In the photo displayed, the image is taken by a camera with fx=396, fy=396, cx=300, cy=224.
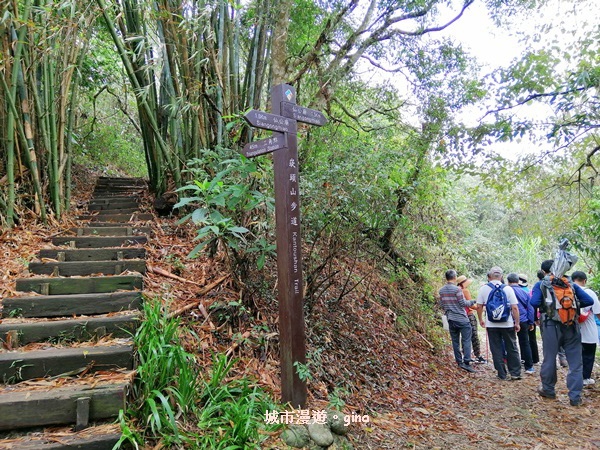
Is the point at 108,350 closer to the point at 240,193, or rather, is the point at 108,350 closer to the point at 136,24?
the point at 240,193

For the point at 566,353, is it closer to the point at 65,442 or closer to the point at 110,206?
the point at 65,442

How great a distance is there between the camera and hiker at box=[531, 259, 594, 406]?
4.38m

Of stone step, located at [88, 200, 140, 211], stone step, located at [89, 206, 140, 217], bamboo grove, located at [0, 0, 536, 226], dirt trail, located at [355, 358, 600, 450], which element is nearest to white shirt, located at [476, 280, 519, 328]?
dirt trail, located at [355, 358, 600, 450]

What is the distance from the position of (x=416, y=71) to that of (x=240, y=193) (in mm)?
4659

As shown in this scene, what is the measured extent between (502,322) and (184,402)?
4483mm

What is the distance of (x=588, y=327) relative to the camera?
4.78 m

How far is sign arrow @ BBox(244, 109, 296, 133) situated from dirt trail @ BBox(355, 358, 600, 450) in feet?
8.66

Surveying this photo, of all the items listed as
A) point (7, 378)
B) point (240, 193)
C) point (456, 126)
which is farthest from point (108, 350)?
point (456, 126)

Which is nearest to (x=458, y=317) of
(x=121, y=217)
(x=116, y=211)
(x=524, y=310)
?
(x=524, y=310)

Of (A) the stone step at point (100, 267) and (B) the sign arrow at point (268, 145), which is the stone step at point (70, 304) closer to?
(A) the stone step at point (100, 267)

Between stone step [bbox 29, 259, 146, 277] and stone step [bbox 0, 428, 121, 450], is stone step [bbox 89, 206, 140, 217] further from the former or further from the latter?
stone step [bbox 0, 428, 121, 450]

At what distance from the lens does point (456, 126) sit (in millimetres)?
6109

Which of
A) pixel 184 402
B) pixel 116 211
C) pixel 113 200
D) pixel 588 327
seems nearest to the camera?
pixel 184 402

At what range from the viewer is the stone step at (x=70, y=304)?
334 centimetres
